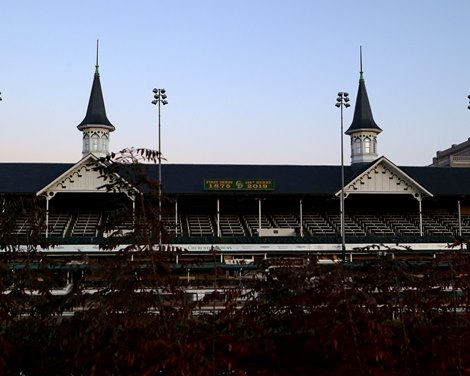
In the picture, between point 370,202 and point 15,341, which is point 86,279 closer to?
point 15,341

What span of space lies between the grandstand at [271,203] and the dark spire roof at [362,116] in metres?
4.37

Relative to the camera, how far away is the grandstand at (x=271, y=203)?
42.2 meters

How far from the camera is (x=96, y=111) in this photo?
181ft

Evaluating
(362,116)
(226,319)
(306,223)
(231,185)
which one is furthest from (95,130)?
(226,319)

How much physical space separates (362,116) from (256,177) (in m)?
14.9

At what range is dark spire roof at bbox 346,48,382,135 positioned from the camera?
56.8 m

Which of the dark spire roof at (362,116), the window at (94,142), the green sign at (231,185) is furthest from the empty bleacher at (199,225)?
the dark spire roof at (362,116)

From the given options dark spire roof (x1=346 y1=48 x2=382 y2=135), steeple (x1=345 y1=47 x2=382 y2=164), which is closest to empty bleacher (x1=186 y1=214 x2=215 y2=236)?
steeple (x1=345 y1=47 x2=382 y2=164)

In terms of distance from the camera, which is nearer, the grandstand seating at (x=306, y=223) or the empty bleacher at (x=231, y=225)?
the grandstand seating at (x=306, y=223)

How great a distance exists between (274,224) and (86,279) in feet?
133

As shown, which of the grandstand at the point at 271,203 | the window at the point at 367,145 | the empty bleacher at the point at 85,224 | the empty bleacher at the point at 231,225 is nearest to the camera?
the grandstand at the point at 271,203

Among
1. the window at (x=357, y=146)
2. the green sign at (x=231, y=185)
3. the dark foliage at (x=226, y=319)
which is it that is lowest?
the dark foliage at (x=226, y=319)

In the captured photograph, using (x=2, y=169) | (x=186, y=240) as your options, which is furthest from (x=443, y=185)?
(x=2, y=169)

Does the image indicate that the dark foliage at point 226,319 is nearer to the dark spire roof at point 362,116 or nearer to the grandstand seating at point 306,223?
the grandstand seating at point 306,223
